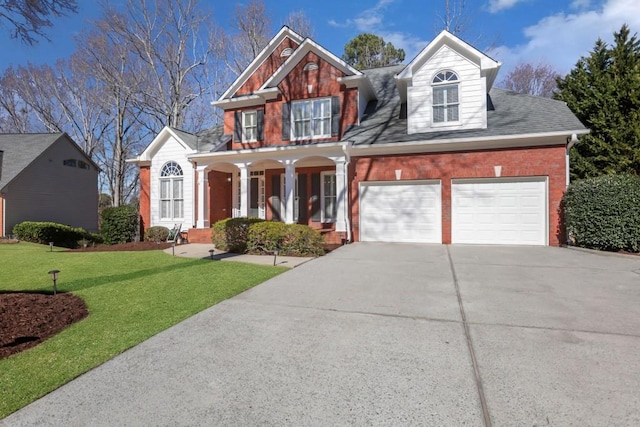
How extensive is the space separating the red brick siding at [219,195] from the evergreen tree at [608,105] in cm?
1525

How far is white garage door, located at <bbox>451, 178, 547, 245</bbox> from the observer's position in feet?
35.3

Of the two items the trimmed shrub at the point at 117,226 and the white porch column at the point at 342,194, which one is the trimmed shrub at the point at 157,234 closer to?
the trimmed shrub at the point at 117,226

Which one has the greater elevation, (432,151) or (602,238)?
(432,151)

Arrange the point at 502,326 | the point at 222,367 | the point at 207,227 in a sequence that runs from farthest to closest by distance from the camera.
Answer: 1. the point at 207,227
2. the point at 502,326
3. the point at 222,367

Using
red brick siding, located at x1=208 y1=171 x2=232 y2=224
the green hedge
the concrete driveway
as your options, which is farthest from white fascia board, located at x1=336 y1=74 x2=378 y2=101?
the concrete driveway

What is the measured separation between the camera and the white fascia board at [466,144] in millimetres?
10320

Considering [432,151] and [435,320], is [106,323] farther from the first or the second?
[432,151]

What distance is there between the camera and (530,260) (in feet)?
26.7

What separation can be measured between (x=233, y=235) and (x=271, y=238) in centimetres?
151

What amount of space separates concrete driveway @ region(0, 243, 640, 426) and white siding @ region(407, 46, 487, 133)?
775cm

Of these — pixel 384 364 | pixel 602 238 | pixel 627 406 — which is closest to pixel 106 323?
pixel 384 364

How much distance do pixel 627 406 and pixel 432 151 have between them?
9979 millimetres

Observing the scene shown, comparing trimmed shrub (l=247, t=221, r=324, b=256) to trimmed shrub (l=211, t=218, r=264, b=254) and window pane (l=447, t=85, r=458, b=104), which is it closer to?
trimmed shrub (l=211, t=218, r=264, b=254)

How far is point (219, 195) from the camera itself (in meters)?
15.9
